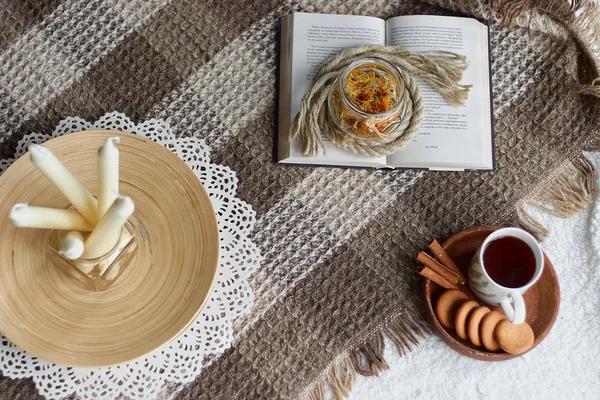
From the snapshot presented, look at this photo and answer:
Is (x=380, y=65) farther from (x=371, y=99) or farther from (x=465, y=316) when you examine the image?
(x=465, y=316)

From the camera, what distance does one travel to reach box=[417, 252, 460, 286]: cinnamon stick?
0.83m

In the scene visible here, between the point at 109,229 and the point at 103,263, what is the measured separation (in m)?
0.11

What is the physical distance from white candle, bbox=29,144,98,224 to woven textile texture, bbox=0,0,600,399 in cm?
28

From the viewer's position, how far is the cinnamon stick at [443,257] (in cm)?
84

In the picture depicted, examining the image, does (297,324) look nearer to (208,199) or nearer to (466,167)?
(208,199)

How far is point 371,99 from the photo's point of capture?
2.71 feet

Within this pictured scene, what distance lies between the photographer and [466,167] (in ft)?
2.90

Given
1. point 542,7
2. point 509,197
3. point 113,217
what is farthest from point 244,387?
point 542,7

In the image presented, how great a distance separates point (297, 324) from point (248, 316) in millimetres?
71

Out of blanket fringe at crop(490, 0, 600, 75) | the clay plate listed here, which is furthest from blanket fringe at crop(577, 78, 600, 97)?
the clay plate

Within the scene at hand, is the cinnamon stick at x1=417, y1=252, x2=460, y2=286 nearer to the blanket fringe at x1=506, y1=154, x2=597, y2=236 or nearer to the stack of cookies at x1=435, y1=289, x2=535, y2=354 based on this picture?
the stack of cookies at x1=435, y1=289, x2=535, y2=354

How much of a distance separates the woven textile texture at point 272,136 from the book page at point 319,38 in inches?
1.4

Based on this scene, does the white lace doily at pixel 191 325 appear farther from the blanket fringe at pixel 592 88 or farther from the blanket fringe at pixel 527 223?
the blanket fringe at pixel 592 88

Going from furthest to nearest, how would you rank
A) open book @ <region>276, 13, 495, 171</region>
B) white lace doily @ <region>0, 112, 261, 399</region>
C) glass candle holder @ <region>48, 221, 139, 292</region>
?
open book @ <region>276, 13, 495, 171</region>, white lace doily @ <region>0, 112, 261, 399</region>, glass candle holder @ <region>48, 221, 139, 292</region>
